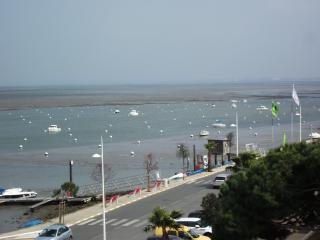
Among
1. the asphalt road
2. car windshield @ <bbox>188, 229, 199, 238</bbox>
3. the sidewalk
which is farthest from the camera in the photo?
the sidewalk

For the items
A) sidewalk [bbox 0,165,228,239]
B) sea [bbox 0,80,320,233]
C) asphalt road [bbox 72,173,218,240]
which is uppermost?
asphalt road [bbox 72,173,218,240]

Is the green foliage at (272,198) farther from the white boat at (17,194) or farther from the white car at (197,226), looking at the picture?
the white boat at (17,194)

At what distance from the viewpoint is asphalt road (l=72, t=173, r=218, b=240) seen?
29766mm

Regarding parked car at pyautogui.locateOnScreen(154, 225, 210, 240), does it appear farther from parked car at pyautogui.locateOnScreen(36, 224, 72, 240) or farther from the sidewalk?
the sidewalk

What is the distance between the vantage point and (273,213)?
1470 cm

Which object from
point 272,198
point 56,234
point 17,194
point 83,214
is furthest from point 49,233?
point 17,194

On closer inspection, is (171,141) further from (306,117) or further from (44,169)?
(306,117)

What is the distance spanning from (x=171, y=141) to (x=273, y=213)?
262ft

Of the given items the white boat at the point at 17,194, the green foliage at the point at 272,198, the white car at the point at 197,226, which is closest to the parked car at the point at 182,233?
the white car at the point at 197,226

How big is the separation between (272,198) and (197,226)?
1299 centimetres

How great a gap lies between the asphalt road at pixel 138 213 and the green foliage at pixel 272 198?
13.6 m

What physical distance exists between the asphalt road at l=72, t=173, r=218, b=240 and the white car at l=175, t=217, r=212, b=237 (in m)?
2.18

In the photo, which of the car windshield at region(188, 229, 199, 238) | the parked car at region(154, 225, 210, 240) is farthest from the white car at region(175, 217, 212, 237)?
the parked car at region(154, 225, 210, 240)

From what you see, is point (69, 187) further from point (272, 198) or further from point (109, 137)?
point (109, 137)
